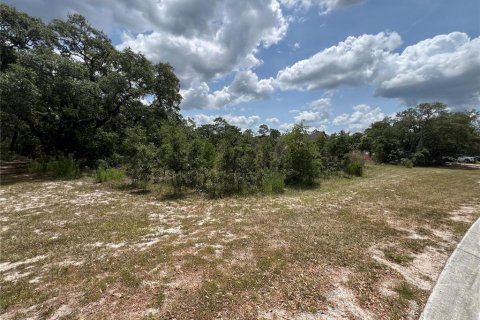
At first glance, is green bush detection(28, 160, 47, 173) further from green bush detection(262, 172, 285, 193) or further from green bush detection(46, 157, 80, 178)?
green bush detection(262, 172, 285, 193)

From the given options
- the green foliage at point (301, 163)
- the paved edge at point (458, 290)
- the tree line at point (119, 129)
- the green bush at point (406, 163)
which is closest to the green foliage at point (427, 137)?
the green bush at point (406, 163)

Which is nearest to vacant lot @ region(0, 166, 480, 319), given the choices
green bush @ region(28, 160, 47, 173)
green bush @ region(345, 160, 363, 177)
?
green bush @ region(28, 160, 47, 173)

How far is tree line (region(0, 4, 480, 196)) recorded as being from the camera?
9.23 m

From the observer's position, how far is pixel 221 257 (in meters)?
3.93

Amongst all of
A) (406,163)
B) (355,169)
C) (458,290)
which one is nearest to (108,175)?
(458,290)

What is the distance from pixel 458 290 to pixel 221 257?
10.4ft

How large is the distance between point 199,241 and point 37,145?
57.4 feet

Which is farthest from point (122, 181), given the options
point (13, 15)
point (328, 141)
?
point (328, 141)

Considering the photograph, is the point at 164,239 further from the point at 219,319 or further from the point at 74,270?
the point at 219,319

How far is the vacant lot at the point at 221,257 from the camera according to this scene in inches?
111

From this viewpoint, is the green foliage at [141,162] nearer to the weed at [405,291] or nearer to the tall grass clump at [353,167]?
the weed at [405,291]

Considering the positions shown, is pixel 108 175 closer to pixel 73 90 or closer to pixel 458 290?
pixel 73 90

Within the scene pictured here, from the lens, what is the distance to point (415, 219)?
6.05 meters

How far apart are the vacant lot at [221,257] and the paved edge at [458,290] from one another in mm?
133
